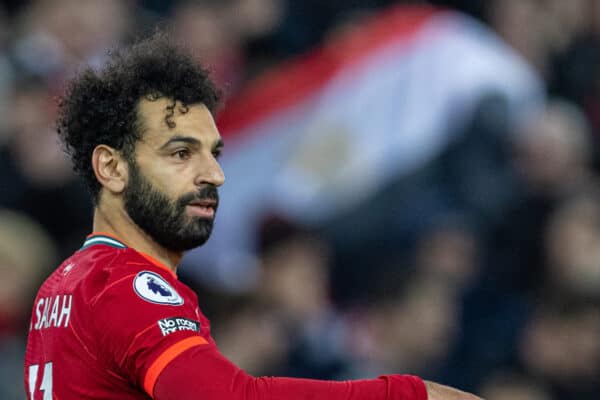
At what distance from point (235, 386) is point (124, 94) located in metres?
1.05

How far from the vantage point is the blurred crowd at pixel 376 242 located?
23.1ft

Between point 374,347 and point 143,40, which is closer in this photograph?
point 143,40

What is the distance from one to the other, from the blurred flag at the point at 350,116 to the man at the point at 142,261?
4589mm

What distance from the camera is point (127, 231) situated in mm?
3574

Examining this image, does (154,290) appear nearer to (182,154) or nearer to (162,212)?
(162,212)

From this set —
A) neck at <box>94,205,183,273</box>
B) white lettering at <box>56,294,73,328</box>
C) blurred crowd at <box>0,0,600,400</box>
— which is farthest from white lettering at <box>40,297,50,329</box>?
blurred crowd at <box>0,0,600,400</box>

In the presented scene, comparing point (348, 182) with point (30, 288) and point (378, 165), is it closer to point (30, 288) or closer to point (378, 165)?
point (378, 165)

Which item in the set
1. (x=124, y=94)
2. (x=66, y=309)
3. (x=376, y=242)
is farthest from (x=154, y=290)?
(x=376, y=242)

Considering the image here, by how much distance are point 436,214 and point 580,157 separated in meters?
1.33

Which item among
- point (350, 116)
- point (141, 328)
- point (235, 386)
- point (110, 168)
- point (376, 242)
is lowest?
point (235, 386)

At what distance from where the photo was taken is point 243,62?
351 inches

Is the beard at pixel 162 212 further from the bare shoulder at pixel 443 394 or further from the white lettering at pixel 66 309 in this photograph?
the bare shoulder at pixel 443 394

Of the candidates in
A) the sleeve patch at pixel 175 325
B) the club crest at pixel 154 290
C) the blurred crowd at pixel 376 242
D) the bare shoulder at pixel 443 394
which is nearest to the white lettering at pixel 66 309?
the club crest at pixel 154 290

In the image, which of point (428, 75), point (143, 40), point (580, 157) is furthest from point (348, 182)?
point (143, 40)
